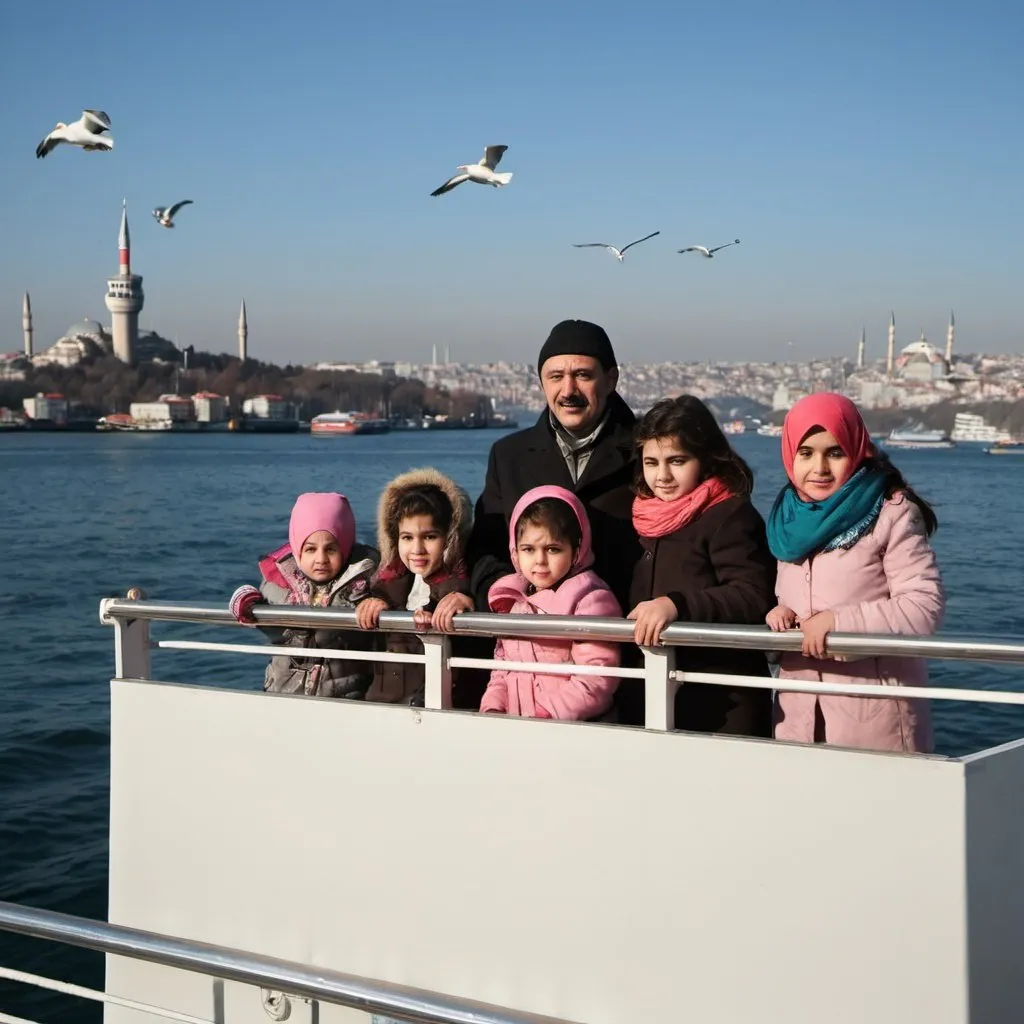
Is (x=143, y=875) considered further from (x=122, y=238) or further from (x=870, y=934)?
(x=122, y=238)

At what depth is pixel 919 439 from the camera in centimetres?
10994

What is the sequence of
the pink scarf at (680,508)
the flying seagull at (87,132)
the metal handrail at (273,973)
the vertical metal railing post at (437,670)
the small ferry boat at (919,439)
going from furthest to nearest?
the small ferry boat at (919,439) → the flying seagull at (87,132) → the vertical metal railing post at (437,670) → the pink scarf at (680,508) → the metal handrail at (273,973)

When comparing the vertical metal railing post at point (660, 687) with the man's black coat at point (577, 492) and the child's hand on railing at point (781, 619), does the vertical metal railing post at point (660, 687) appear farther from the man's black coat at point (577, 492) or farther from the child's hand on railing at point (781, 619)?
the man's black coat at point (577, 492)

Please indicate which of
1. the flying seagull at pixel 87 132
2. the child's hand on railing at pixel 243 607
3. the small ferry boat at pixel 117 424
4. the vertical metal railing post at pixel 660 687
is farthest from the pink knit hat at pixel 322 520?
the small ferry boat at pixel 117 424

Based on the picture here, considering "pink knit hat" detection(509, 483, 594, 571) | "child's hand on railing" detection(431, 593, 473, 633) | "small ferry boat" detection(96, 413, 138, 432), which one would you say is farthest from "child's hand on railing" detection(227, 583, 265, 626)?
"small ferry boat" detection(96, 413, 138, 432)

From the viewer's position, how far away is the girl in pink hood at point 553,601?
2.98 meters

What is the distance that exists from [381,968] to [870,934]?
1.27 m

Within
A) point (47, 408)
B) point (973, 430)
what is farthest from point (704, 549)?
point (47, 408)

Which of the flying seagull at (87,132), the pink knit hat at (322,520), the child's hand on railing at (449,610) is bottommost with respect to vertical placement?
the child's hand on railing at (449,610)

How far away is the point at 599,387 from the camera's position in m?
3.32

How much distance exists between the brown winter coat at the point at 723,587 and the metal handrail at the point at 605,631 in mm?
235

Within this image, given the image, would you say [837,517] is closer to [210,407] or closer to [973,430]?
[973,430]

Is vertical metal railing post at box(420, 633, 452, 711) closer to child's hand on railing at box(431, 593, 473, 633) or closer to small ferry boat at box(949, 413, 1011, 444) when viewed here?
child's hand on railing at box(431, 593, 473, 633)

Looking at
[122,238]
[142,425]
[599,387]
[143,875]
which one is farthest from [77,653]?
[122,238]
